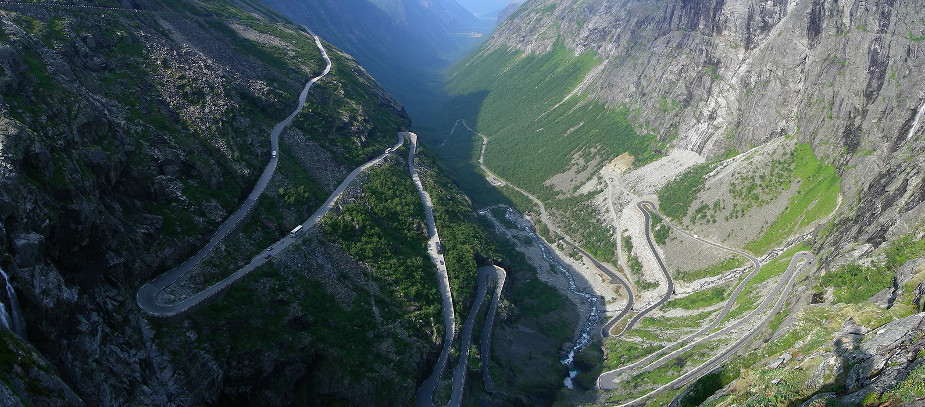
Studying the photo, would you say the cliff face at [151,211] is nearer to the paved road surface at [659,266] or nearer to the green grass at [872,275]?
the paved road surface at [659,266]

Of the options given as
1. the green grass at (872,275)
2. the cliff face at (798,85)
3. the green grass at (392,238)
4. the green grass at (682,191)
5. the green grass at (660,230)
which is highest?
the cliff face at (798,85)

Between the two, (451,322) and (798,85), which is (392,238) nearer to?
(451,322)

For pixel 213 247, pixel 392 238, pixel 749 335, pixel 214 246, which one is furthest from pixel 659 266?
pixel 213 247

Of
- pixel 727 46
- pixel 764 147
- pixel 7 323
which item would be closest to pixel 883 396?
pixel 7 323

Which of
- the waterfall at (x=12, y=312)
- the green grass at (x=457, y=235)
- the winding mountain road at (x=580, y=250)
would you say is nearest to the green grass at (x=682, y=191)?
the winding mountain road at (x=580, y=250)

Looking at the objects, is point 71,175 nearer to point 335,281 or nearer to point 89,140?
point 89,140

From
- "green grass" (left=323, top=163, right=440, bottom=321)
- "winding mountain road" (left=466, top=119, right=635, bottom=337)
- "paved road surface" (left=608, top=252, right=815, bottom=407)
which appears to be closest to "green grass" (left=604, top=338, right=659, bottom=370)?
"winding mountain road" (left=466, top=119, right=635, bottom=337)
